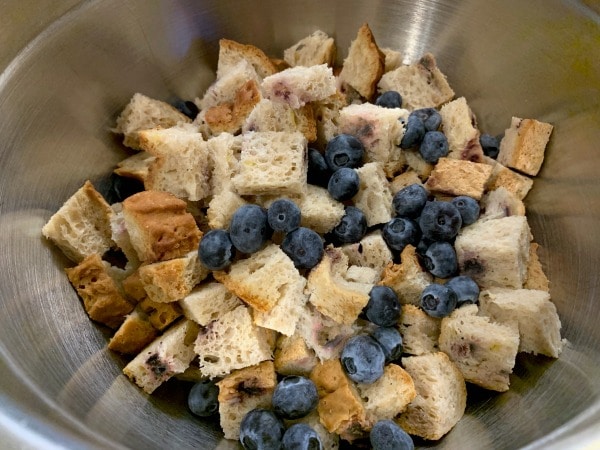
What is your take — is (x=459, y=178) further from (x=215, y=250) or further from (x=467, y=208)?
(x=215, y=250)

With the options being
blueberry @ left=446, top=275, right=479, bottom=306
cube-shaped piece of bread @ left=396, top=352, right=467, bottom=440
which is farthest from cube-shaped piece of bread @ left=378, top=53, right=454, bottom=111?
cube-shaped piece of bread @ left=396, top=352, right=467, bottom=440

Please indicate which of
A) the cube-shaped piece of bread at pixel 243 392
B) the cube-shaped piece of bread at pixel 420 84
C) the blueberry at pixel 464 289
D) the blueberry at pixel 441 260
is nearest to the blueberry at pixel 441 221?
the blueberry at pixel 441 260

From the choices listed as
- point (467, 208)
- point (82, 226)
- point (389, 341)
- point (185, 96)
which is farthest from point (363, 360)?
point (185, 96)

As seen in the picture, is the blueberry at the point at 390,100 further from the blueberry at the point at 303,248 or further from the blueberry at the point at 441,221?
the blueberry at the point at 303,248

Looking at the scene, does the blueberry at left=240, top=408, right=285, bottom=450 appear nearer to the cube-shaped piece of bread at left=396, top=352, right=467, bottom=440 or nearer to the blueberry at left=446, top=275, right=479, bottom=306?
the cube-shaped piece of bread at left=396, top=352, right=467, bottom=440

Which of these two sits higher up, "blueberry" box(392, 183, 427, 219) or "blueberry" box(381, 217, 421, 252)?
"blueberry" box(392, 183, 427, 219)

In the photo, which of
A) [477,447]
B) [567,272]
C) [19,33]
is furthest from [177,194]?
[567,272]
